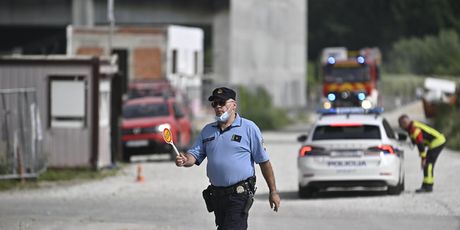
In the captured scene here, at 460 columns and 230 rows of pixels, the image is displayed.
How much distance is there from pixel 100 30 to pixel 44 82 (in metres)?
18.6

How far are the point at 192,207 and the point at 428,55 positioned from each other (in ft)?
207

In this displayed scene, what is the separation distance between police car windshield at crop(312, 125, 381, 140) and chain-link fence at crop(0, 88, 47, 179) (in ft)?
22.4

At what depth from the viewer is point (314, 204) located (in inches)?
798

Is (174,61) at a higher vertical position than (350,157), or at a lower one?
higher

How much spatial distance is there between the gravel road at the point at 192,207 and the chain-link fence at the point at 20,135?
41.8 inches

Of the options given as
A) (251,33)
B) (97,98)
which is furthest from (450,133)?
(251,33)

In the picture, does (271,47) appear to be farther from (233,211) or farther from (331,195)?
(233,211)

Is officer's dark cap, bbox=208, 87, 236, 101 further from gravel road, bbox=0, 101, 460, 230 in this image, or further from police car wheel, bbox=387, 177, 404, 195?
police car wheel, bbox=387, 177, 404, 195

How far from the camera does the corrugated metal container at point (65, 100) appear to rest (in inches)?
1082

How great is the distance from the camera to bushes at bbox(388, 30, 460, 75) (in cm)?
7094

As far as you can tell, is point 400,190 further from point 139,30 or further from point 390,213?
point 139,30

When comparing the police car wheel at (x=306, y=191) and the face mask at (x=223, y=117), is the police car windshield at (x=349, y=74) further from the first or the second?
the face mask at (x=223, y=117)

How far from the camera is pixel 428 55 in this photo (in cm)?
8150

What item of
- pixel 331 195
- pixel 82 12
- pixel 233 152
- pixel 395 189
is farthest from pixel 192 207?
pixel 82 12
